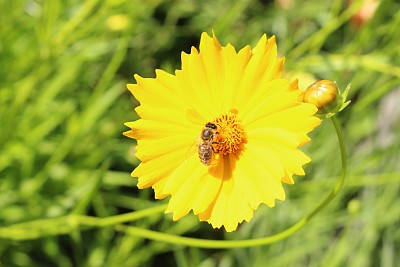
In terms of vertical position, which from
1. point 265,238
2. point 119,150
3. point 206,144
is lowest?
point 265,238

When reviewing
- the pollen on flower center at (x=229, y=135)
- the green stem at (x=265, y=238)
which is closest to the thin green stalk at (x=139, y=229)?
the green stem at (x=265, y=238)

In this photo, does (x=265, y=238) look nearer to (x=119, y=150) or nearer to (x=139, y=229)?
(x=139, y=229)

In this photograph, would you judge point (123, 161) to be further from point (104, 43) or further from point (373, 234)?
point (373, 234)

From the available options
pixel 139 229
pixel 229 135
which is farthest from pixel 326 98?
pixel 139 229

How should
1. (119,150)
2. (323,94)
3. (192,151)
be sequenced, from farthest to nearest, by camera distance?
(119,150) < (192,151) < (323,94)

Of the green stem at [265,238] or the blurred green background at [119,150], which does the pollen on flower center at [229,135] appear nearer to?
the green stem at [265,238]

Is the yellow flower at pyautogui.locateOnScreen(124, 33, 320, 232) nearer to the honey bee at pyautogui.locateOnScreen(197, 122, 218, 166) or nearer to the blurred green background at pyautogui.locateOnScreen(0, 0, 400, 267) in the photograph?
the honey bee at pyautogui.locateOnScreen(197, 122, 218, 166)
